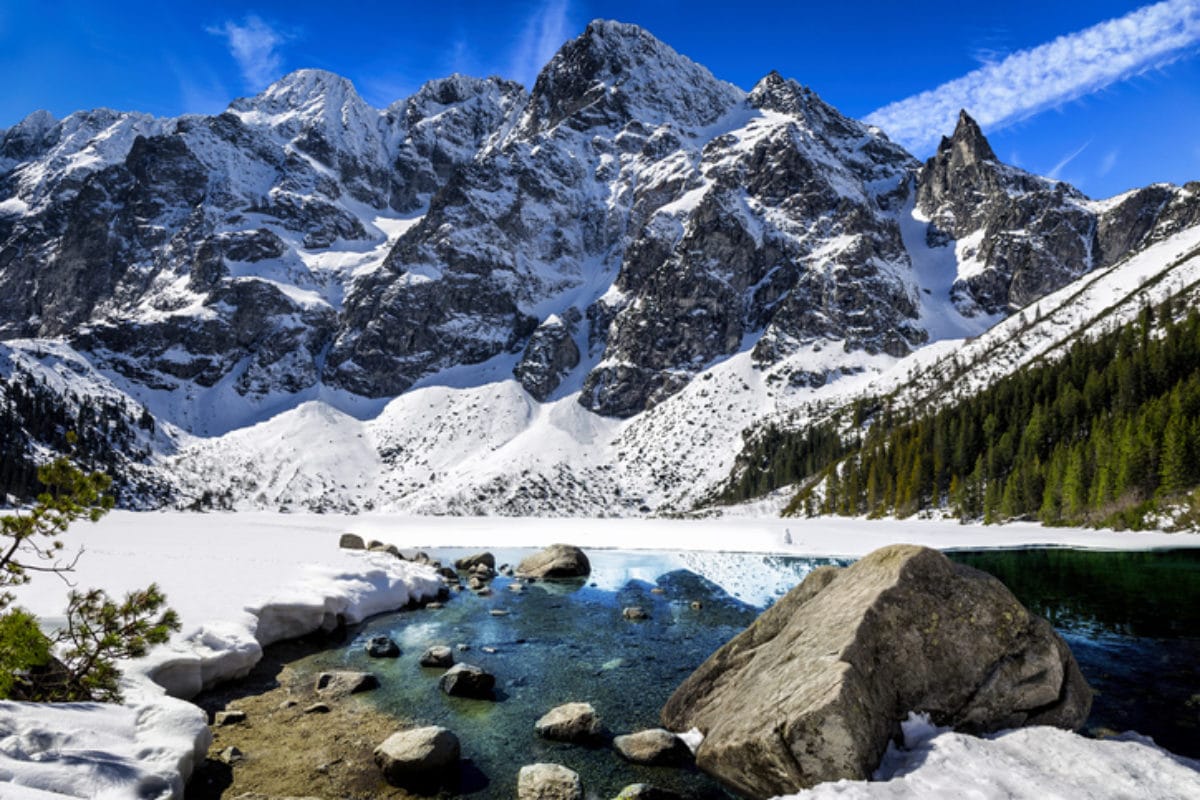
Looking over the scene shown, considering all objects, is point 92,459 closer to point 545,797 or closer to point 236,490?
point 236,490

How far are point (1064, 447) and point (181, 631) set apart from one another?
9298cm

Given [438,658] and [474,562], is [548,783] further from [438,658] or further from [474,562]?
[474,562]

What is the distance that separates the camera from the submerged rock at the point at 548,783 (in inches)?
399

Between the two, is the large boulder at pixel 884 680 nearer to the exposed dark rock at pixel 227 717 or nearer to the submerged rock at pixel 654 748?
the submerged rock at pixel 654 748

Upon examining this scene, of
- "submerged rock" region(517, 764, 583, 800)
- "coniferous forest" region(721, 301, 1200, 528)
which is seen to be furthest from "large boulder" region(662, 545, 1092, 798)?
"coniferous forest" region(721, 301, 1200, 528)

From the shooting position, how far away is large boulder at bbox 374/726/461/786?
10.8 m

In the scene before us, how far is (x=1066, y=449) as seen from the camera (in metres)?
75.1

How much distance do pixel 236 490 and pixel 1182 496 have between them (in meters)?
210

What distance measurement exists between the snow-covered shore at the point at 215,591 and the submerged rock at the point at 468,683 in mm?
5703

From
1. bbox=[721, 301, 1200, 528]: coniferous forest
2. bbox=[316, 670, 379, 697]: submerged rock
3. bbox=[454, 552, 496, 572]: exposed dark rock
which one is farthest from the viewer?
bbox=[721, 301, 1200, 528]: coniferous forest

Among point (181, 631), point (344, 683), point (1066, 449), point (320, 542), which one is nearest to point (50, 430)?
point (320, 542)

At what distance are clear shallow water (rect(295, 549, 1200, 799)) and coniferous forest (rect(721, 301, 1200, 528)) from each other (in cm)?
3131

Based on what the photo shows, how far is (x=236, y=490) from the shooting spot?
183 m

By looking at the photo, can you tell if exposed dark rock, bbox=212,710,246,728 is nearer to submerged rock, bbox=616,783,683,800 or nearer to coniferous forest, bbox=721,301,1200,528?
submerged rock, bbox=616,783,683,800
